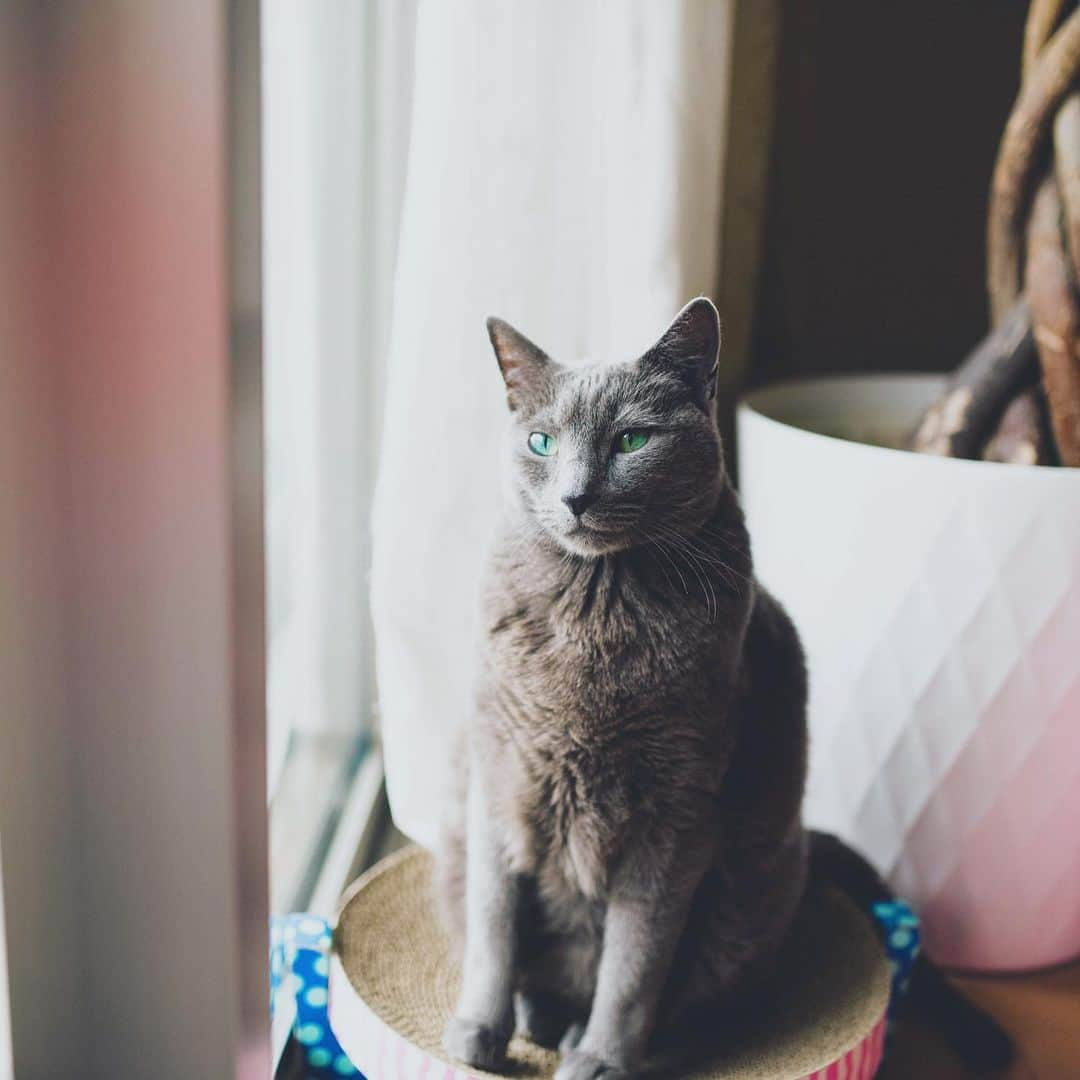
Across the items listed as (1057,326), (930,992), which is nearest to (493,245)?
(1057,326)

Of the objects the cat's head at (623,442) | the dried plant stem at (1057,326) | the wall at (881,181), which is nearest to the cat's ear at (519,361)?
the cat's head at (623,442)

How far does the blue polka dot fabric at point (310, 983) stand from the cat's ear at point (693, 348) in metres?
0.53

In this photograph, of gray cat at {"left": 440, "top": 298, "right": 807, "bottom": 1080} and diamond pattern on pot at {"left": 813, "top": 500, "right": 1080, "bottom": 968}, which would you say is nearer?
gray cat at {"left": 440, "top": 298, "right": 807, "bottom": 1080}

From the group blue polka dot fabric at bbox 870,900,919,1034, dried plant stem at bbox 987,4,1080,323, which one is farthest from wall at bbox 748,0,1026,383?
blue polka dot fabric at bbox 870,900,919,1034

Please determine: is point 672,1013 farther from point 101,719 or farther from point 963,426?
point 963,426

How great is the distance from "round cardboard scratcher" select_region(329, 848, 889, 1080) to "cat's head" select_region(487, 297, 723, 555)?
1.24ft

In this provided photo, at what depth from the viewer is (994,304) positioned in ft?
3.92

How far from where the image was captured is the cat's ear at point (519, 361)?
2.41ft

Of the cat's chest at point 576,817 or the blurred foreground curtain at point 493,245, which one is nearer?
the cat's chest at point 576,817

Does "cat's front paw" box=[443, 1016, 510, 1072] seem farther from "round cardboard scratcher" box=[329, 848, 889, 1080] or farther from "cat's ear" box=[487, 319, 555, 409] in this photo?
"cat's ear" box=[487, 319, 555, 409]

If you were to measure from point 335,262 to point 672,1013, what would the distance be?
845 mm

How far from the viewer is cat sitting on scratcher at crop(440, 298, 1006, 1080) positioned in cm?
71

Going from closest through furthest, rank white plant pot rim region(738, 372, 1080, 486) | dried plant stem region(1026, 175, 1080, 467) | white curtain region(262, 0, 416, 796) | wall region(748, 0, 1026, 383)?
1. dried plant stem region(1026, 175, 1080, 467)
2. white curtain region(262, 0, 416, 796)
3. white plant pot rim region(738, 372, 1080, 486)
4. wall region(748, 0, 1026, 383)

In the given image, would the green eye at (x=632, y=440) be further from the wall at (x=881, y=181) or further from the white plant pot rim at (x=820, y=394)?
the wall at (x=881, y=181)
